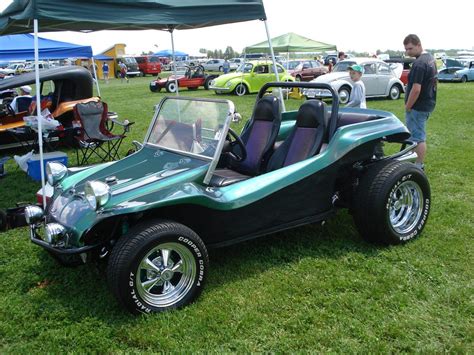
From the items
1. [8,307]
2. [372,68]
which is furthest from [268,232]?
[372,68]

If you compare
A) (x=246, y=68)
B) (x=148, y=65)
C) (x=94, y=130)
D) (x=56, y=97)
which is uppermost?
(x=148, y=65)

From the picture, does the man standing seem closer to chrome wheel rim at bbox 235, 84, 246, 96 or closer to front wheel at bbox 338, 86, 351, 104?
front wheel at bbox 338, 86, 351, 104

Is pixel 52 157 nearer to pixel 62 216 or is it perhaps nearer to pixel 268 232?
pixel 62 216

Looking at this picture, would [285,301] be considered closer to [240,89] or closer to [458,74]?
[240,89]

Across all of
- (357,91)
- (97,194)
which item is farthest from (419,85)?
(97,194)

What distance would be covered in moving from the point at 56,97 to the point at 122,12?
4.86m

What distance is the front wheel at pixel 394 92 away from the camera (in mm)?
16828

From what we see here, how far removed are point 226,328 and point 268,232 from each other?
37.8 inches

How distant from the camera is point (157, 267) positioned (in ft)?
10.1

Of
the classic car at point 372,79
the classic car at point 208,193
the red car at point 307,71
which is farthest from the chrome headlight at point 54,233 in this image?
the red car at point 307,71

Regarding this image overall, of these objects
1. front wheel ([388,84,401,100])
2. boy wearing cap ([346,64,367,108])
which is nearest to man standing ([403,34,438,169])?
boy wearing cap ([346,64,367,108])

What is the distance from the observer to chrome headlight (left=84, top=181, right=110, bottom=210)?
9.81ft

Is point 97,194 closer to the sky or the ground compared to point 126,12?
closer to the ground

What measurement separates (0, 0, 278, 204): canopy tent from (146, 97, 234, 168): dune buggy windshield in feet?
3.95
